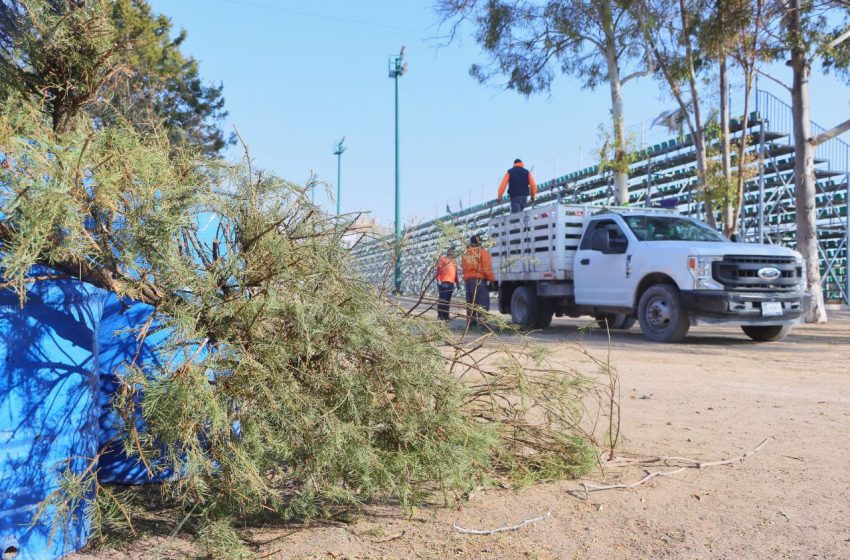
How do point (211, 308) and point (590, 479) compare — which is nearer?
point (211, 308)

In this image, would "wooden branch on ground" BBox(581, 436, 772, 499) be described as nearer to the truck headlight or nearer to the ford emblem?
the truck headlight

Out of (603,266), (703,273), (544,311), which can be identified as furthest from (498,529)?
(544,311)

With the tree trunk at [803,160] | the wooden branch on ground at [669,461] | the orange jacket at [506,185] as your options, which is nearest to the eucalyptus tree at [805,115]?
the tree trunk at [803,160]

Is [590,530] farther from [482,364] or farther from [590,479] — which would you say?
[482,364]

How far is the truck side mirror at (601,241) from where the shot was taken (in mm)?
12031

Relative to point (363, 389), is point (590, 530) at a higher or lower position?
lower

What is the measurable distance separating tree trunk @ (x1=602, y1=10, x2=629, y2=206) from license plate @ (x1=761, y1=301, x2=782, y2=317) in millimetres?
7920

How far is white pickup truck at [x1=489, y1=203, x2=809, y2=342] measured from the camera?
10.6 m

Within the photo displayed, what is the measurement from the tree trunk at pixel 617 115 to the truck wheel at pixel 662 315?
744 cm

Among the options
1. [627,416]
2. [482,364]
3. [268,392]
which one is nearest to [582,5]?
[627,416]

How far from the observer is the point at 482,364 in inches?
161

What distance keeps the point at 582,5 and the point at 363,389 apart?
19546 mm

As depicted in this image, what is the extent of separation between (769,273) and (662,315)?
165 centimetres

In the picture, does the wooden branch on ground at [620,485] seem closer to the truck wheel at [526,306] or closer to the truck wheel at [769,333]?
the truck wheel at [769,333]
